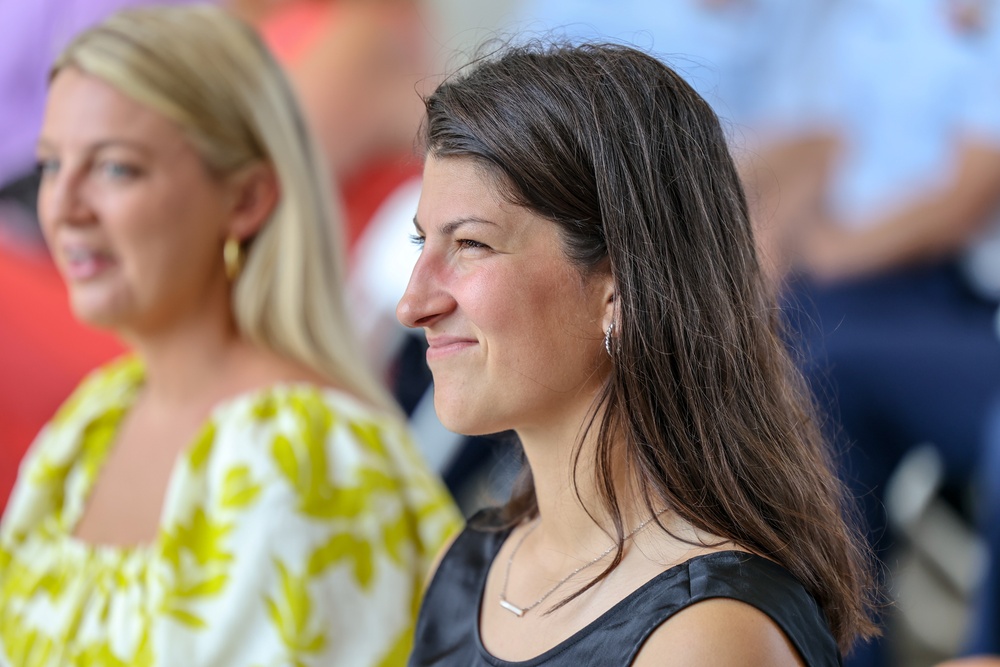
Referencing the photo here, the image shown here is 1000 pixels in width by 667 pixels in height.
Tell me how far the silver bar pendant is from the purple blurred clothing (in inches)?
93.0

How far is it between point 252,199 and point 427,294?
2.58ft

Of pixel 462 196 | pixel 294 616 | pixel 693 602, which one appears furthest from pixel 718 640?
pixel 294 616

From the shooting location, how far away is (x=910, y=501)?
2.74m

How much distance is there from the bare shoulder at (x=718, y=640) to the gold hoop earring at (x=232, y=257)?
1041 mm

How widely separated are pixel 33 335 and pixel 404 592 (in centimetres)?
130

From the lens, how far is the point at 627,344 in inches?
43.3

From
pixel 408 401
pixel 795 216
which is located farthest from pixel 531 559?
pixel 795 216

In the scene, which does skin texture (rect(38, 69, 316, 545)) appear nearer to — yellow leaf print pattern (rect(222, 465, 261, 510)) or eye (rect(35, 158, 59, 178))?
eye (rect(35, 158, 59, 178))

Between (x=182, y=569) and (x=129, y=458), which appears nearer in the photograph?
(x=182, y=569)

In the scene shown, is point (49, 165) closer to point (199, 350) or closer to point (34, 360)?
point (199, 350)

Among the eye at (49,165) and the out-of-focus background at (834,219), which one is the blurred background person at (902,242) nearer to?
the out-of-focus background at (834,219)

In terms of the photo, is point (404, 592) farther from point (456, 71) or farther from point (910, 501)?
point (910, 501)

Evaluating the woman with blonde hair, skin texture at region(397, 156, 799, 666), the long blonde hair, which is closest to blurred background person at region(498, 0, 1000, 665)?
the long blonde hair

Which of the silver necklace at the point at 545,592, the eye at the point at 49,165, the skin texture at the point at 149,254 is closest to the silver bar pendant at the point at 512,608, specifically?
the silver necklace at the point at 545,592
